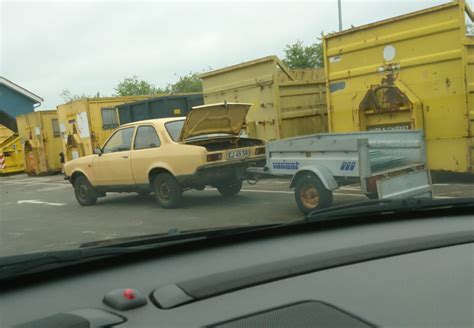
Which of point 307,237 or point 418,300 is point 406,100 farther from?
point 418,300

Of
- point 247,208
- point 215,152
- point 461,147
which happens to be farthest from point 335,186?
point 461,147

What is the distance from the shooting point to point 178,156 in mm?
8367

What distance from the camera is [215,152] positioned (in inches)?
328

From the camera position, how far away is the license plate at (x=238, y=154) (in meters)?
8.49

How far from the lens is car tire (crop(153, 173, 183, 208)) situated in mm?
8492

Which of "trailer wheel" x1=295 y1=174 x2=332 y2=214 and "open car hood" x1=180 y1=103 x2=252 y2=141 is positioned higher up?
"open car hood" x1=180 y1=103 x2=252 y2=141

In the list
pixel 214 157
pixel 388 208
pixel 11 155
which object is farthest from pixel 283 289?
pixel 11 155

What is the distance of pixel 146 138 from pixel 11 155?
18.2 m

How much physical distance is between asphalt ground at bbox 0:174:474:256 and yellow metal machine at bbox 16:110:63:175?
10.2 meters

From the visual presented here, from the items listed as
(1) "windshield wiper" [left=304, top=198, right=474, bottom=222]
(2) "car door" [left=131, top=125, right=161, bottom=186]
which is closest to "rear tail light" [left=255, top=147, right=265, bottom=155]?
(2) "car door" [left=131, top=125, right=161, bottom=186]

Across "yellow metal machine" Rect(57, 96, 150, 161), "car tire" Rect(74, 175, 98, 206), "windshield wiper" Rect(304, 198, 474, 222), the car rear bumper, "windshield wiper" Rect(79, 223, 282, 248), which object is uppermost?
"yellow metal machine" Rect(57, 96, 150, 161)

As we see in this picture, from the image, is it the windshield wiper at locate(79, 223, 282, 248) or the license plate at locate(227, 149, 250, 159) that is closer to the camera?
the windshield wiper at locate(79, 223, 282, 248)

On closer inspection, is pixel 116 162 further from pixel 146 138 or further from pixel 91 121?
pixel 91 121

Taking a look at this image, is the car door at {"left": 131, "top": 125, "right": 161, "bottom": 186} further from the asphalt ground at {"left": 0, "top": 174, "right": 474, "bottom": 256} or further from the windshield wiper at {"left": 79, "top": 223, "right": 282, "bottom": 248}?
the windshield wiper at {"left": 79, "top": 223, "right": 282, "bottom": 248}
